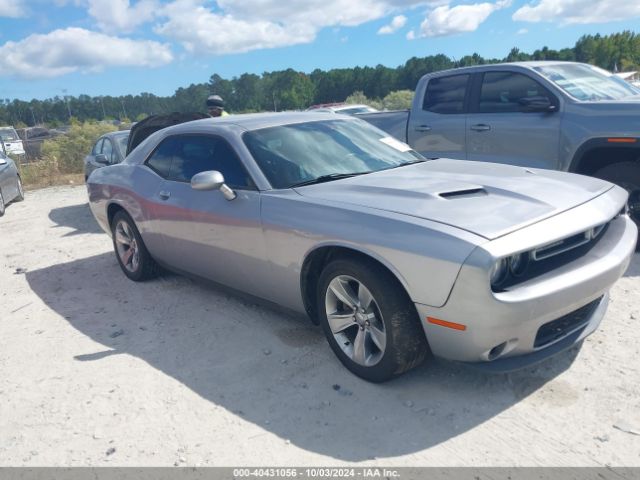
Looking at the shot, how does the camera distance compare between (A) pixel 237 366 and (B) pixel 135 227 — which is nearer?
(A) pixel 237 366

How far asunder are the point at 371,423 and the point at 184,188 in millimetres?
2625

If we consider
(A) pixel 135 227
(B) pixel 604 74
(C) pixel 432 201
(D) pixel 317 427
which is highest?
(B) pixel 604 74

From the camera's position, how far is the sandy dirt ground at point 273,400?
2.72m

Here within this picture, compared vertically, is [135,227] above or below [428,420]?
above

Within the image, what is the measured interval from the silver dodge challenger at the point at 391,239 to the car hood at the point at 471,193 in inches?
0.5

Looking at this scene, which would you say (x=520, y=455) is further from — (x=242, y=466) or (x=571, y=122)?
(x=571, y=122)

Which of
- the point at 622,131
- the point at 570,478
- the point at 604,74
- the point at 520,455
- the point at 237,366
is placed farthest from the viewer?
the point at 604,74

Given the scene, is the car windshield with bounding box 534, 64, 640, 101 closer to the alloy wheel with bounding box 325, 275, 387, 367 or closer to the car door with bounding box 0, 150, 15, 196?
the alloy wheel with bounding box 325, 275, 387, 367

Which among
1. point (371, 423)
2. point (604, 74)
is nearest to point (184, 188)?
point (371, 423)

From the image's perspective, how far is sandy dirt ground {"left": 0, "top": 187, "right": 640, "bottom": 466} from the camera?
272 cm

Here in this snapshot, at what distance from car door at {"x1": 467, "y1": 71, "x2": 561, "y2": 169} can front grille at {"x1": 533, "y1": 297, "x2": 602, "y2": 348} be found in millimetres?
2808

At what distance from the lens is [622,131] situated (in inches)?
199

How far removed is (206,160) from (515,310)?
2.79 meters

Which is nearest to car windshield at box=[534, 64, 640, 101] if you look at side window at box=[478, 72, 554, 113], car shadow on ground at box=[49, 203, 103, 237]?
side window at box=[478, 72, 554, 113]
